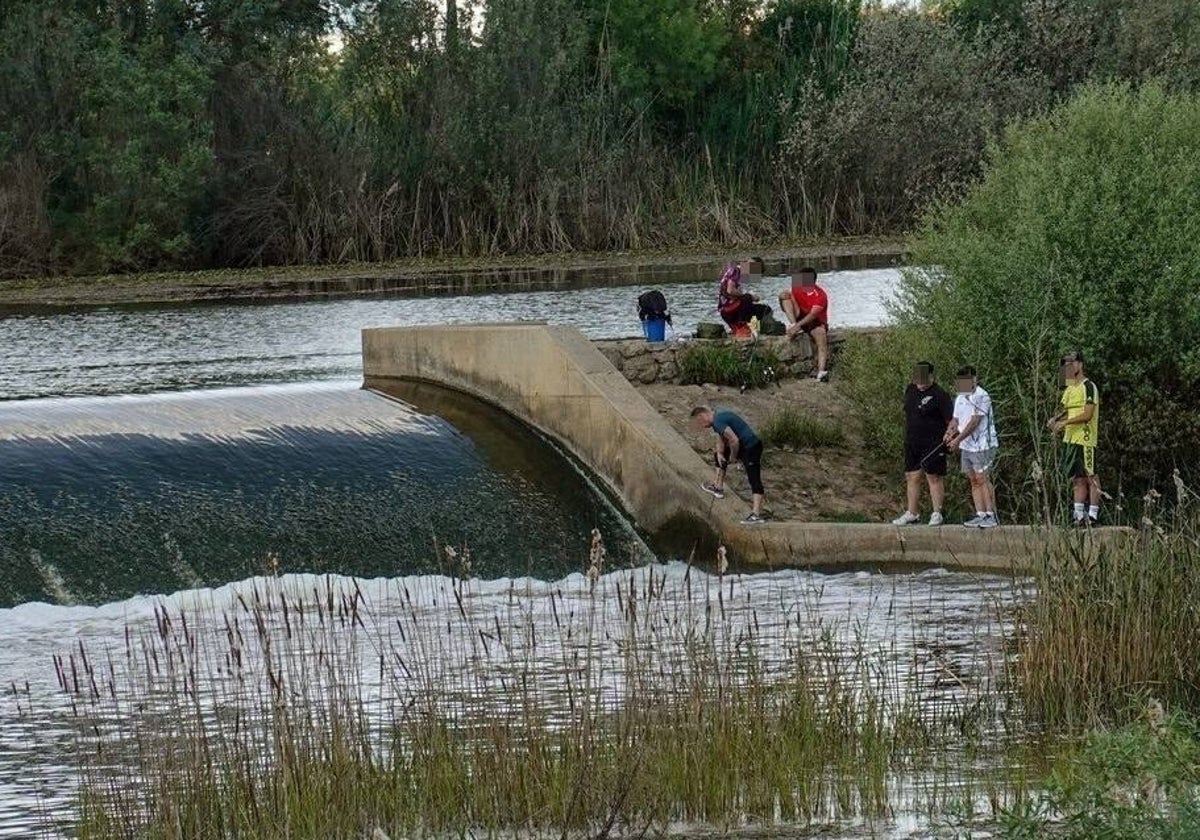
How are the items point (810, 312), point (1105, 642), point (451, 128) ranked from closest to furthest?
point (1105, 642), point (810, 312), point (451, 128)

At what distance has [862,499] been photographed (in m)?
20.3

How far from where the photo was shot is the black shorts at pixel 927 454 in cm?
1834

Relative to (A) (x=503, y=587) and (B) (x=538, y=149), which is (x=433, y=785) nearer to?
(A) (x=503, y=587)

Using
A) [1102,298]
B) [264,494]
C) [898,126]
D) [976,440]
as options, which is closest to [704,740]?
[976,440]

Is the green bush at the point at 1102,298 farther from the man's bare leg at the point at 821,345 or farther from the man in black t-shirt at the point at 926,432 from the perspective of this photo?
the man's bare leg at the point at 821,345

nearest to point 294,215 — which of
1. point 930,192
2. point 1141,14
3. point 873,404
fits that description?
point 930,192

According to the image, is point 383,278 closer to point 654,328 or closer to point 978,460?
point 654,328

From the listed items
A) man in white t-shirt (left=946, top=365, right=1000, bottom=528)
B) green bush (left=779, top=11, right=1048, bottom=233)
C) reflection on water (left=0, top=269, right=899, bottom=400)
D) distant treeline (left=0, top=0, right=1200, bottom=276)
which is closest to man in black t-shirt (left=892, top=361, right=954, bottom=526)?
man in white t-shirt (left=946, top=365, right=1000, bottom=528)

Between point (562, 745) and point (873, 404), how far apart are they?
11998mm

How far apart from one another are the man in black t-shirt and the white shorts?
25.1 inches

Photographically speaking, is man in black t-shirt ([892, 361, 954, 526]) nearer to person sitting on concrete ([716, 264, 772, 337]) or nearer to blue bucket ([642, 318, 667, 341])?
person sitting on concrete ([716, 264, 772, 337])

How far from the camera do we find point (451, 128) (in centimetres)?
4572

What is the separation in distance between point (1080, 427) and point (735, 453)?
9.44 feet

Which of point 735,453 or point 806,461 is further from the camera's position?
point 806,461
